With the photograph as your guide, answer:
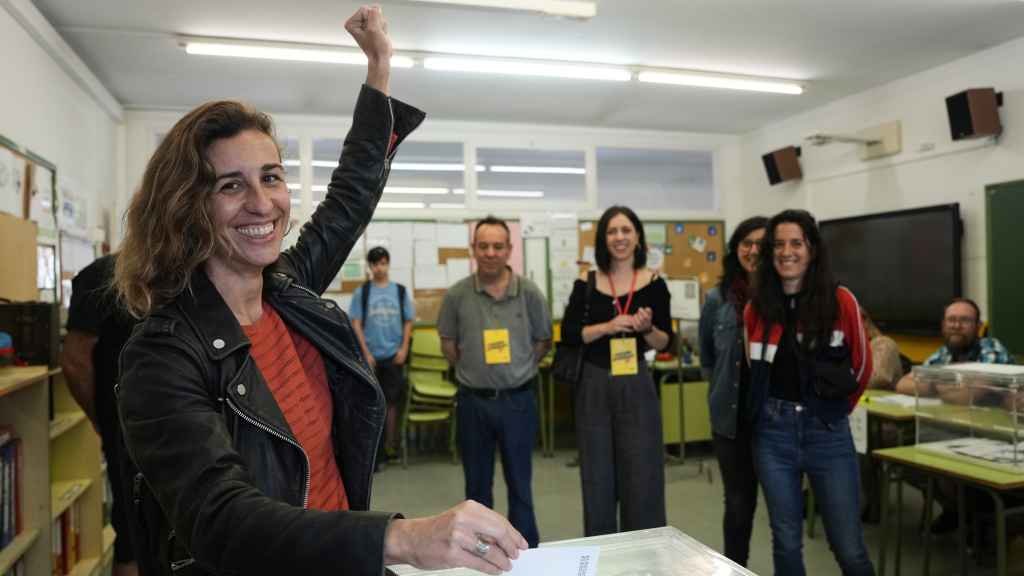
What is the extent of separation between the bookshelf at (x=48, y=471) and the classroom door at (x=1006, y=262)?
539 cm

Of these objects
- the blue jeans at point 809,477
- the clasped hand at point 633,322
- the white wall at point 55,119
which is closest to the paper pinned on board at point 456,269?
the white wall at point 55,119

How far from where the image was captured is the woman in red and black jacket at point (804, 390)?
7.12 ft

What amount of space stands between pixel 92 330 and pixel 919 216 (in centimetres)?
539

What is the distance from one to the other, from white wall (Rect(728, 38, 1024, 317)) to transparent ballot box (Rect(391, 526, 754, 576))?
4627 mm

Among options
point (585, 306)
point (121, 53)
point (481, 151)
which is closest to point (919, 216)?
point (585, 306)

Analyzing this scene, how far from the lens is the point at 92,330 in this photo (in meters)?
2.23

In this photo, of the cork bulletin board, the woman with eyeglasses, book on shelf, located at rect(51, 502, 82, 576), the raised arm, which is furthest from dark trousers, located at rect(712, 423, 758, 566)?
the cork bulletin board

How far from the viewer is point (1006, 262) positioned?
4477 millimetres

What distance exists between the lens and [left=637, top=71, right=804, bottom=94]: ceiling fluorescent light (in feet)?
16.5

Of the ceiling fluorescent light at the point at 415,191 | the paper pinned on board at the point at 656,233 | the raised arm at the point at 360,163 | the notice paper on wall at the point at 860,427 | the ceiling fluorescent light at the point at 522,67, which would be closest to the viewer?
the raised arm at the point at 360,163

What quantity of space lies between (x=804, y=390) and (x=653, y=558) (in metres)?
1.25

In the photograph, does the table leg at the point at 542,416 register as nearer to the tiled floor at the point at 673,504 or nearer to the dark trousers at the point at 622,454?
the tiled floor at the point at 673,504

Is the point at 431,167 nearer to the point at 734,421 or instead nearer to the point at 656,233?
the point at 656,233

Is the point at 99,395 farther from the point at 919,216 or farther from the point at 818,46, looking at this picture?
the point at 919,216
